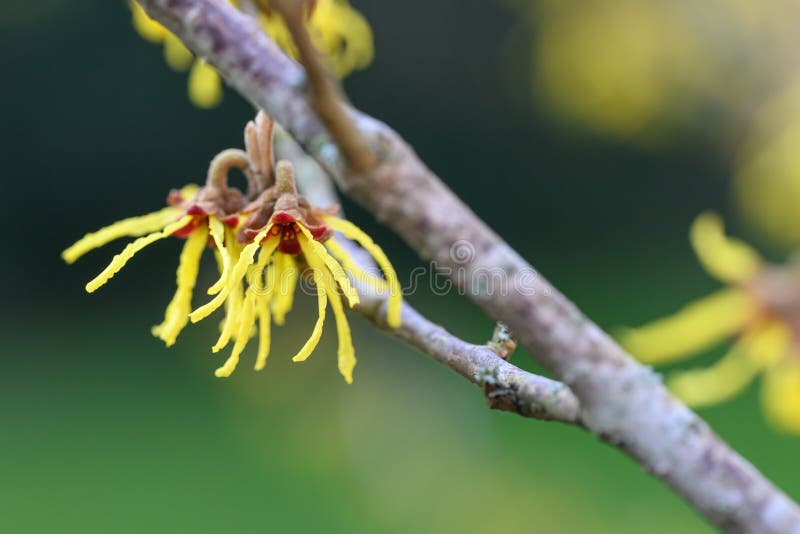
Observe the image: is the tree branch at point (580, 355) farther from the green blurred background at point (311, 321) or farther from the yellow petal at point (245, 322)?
the green blurred background at point (311, 321)

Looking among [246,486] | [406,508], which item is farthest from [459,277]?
[246,486]

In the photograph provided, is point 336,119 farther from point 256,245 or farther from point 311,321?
point 311,321

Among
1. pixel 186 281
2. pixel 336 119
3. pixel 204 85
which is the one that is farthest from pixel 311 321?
pixel 336 119

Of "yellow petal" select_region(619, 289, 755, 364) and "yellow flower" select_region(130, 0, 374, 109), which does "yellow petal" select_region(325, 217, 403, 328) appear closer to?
"yellow flower" select_region(130, 0, 374, 109)

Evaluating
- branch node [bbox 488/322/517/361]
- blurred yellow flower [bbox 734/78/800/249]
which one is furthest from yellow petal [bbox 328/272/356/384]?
blurred yellow flower [bbox 734/78/800/249]

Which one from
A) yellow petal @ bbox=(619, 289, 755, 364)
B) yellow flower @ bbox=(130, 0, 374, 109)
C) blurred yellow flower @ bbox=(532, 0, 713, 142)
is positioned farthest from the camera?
blurred yellow flower @ bbox=(532, 0, 713, 142)

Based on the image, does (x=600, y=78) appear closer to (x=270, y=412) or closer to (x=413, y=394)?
(x=413, y=394)
